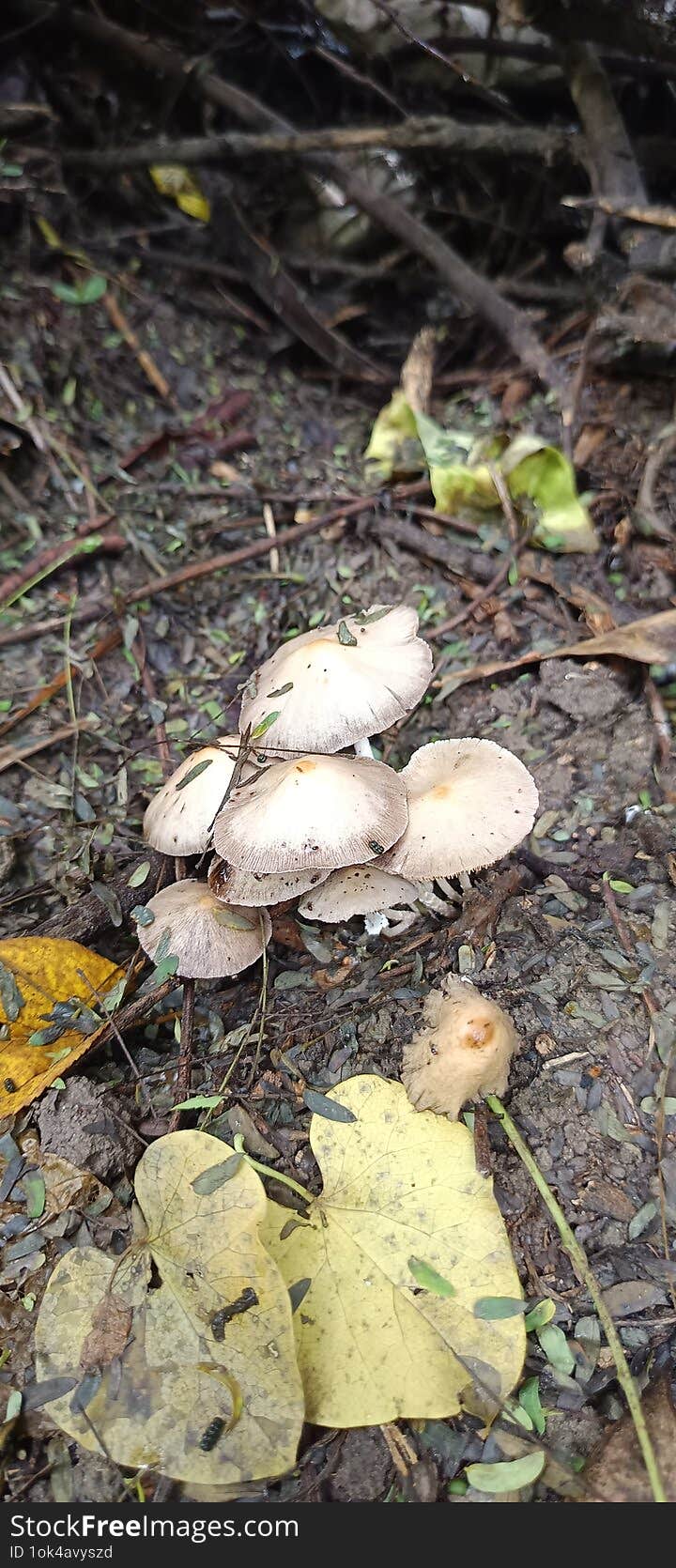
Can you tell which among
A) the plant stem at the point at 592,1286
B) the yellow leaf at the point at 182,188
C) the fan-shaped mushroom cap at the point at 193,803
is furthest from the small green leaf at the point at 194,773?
the yellow leaf at the point at 182,188

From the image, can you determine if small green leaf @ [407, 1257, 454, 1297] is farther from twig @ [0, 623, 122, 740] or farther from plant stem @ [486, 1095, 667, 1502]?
twig @ [0, 623, 122, 740]

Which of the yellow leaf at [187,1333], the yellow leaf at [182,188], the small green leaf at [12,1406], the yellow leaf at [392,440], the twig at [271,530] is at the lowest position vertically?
the small green leaf at [12,1406]

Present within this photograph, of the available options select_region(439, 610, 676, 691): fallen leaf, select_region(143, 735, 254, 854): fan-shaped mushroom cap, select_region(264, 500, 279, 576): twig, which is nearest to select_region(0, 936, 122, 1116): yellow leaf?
select_region(143, 735, 254, 854): fan-shaped mushroom cap

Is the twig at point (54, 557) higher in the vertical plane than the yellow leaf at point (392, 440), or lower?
lower

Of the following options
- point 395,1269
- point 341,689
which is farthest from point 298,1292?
point 341,689

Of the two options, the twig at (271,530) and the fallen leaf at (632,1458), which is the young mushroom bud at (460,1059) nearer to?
the fallen leaf at (632,1458)

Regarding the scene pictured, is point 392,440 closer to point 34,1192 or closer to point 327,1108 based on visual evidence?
point 327,1108

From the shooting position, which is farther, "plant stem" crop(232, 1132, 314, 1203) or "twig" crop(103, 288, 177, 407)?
"twig" crop(103, 288, 177, 407)
